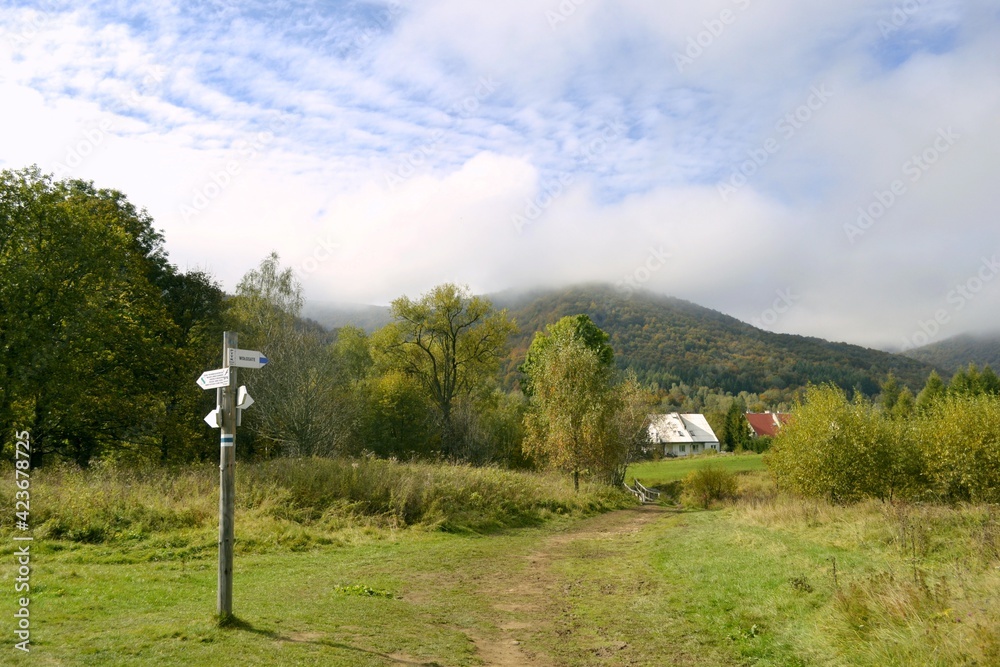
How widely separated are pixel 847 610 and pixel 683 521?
1649cm

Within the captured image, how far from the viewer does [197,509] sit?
1595 centimetres

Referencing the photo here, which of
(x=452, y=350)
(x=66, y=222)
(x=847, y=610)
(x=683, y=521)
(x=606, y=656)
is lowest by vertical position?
(x=683, y=521)

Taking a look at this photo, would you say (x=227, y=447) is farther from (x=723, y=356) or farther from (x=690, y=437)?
(x=723, y=356)

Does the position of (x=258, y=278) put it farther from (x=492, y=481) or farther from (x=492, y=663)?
(x=492, y=663)

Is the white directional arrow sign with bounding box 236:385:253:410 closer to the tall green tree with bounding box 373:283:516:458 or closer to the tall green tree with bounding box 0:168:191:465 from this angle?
the tall green tree with bounding box 0:168:191:465

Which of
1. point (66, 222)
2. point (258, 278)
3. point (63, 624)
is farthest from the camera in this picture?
point (258, 278)

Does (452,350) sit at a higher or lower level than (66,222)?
lower

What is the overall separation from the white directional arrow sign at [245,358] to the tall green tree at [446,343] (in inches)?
1348

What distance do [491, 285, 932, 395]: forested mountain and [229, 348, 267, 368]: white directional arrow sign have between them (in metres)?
114

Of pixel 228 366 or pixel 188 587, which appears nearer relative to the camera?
pixel 228 366

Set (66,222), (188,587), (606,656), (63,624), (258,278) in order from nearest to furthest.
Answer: (63,624) < (606,656) < (188,587) < (66,222) < (258,278)

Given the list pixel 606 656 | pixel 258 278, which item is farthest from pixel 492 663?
pixel 258 278

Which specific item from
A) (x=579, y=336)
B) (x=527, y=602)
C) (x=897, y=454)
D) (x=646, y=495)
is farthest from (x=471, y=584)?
(x=579, y=336)

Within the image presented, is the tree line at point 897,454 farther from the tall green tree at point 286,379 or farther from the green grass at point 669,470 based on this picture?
the green grass at point 669,470
